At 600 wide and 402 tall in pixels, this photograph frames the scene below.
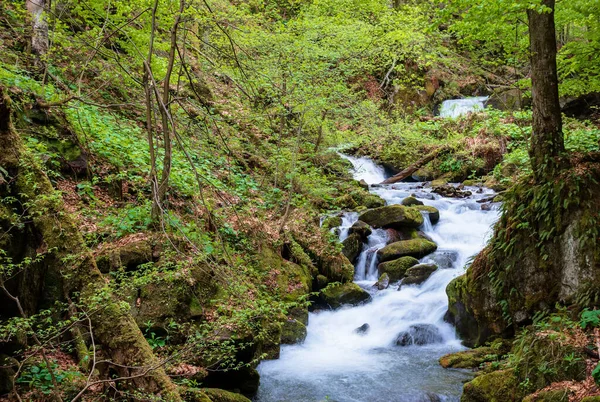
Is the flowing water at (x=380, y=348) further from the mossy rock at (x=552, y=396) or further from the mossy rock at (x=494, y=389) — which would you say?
the mossy rock at (x=552, y=396)

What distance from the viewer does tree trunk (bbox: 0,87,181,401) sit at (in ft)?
13.4

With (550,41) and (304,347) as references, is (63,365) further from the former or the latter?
(550,41)

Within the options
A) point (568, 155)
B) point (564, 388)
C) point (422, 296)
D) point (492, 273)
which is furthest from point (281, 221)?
point (564, 388)

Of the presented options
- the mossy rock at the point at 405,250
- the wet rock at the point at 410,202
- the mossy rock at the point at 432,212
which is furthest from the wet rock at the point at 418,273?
the wet rock at the point at 410,202

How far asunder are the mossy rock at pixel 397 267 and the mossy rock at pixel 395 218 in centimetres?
158

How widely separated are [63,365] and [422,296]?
7605 mm

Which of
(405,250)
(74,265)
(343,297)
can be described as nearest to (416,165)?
(405,250)

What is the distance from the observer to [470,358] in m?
7.55

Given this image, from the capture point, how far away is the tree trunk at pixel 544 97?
22.2 ft

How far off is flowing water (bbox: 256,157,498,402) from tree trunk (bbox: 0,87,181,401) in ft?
7.73

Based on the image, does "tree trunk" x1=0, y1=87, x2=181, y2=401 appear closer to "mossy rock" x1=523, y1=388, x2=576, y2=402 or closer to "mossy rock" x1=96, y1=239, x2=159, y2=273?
"mossy rock" x1=96, y1=239, x2=159, y2=273

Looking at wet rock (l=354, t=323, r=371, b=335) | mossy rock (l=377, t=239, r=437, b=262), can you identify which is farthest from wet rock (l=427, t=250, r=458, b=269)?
wet rock (l=354, t=323, r=371, b=335)

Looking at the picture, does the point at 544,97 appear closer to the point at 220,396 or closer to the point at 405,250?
the point at 405,250

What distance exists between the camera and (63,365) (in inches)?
183
